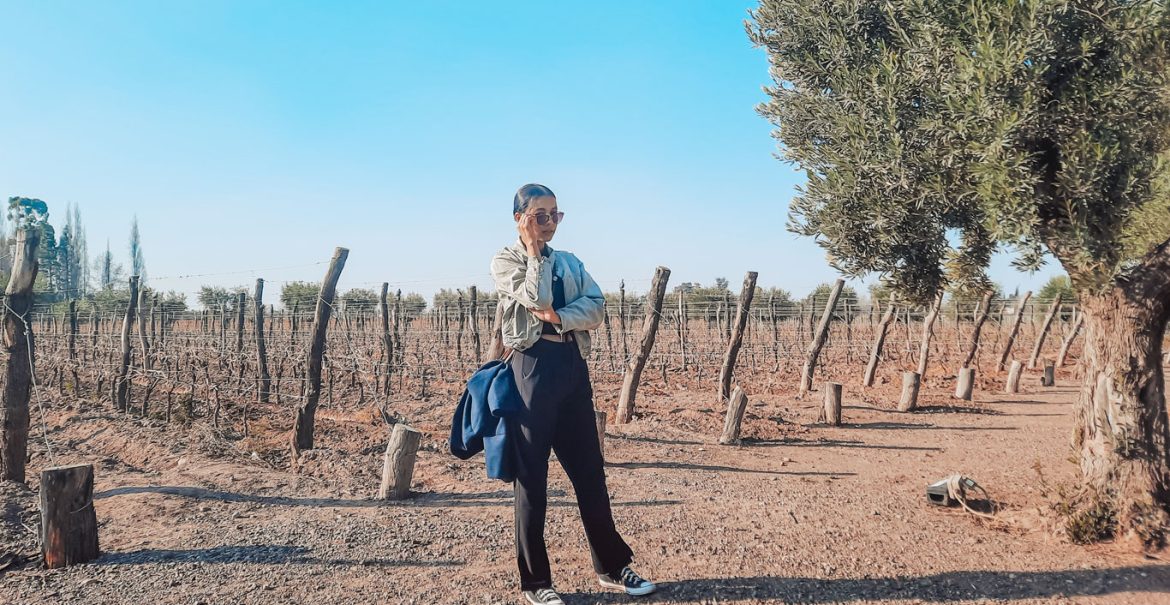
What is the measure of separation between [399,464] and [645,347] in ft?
14.0

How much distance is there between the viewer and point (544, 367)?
2920 mm

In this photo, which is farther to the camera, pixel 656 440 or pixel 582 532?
pixel 656 440

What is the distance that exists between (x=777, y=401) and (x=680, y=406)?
1971 millimetres

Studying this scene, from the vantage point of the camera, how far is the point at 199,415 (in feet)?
33.7

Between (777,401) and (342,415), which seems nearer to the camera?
(342,415)

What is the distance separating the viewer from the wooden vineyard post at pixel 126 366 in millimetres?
9820

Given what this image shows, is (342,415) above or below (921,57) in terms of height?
below

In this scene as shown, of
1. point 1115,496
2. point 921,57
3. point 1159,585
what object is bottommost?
point 1159,585

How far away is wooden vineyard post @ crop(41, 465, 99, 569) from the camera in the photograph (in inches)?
149

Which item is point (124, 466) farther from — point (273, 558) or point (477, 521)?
point (477, 521)

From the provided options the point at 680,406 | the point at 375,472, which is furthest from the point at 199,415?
the point at 680,406

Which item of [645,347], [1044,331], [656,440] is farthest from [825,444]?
[1044,331]

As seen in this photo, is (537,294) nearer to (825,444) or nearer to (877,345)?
(825,444)

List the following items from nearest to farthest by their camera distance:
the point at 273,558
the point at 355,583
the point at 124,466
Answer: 1. the point at 355,583
2. the point at 273,558
3. the point at 124,466
